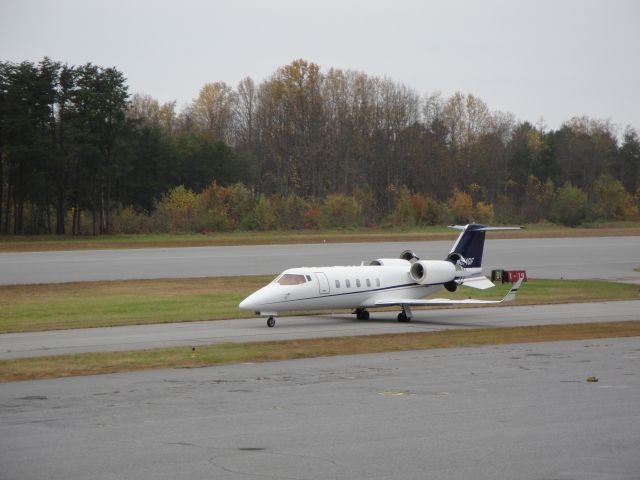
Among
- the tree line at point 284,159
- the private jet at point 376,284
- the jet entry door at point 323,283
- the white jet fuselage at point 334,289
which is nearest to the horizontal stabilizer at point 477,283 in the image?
the private jet at point 376,284

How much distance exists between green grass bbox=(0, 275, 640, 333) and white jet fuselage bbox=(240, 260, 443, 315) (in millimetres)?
4406

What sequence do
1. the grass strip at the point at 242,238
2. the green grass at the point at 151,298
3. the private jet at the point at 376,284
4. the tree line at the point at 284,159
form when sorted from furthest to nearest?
the tree line at the point at 284,159 < the grass strip at the point at 242,238 < the green grass at the point at 151,298 < the private jet at the point at 376,284

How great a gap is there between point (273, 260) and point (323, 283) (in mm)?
31204

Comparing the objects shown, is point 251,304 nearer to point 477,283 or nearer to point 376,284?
point 376,284

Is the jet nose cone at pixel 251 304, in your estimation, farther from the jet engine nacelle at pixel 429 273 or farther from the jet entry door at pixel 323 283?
the jet engine nacelle at pixel 429 273

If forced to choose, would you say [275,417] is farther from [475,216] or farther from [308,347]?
[475,216]

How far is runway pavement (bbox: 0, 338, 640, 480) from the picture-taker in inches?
503

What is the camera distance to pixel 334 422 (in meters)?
15.9

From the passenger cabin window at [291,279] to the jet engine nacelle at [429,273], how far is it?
4.93 metres

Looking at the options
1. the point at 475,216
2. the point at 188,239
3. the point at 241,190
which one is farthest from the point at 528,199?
the point at 188,239

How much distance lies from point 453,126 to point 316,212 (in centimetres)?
5434

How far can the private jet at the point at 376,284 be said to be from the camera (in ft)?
104

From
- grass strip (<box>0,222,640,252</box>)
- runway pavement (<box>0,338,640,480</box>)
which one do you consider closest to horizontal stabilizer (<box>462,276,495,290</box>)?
runway pavement (<box>0,338,640,480</box>)

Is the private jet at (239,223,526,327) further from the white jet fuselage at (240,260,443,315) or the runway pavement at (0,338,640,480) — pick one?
the runway pavement at (0,338,640,480)
